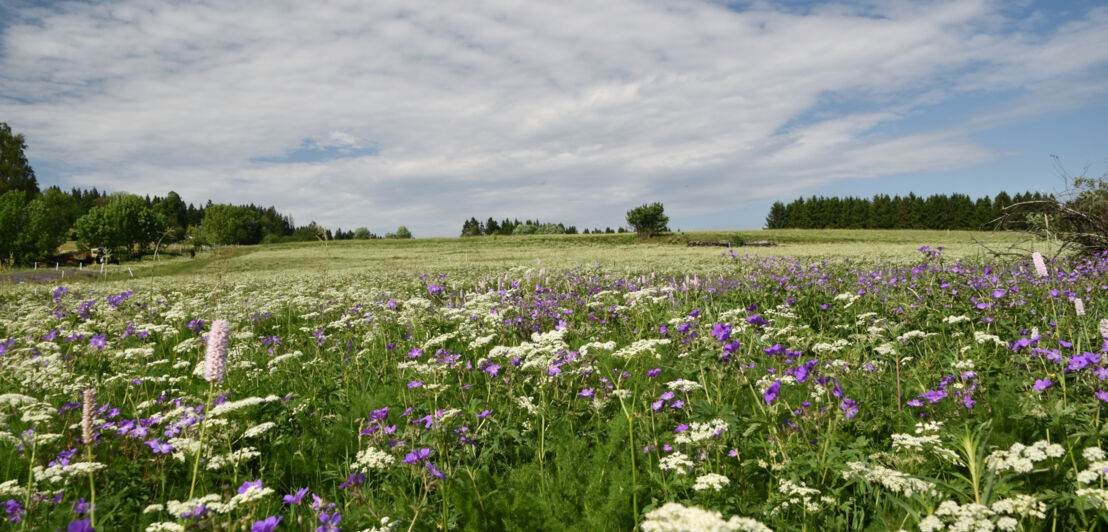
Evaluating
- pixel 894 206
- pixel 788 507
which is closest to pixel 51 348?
pixel 788 507

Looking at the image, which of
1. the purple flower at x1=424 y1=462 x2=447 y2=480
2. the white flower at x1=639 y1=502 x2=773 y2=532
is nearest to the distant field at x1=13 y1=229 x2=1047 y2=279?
the purple flower at x1=424 y1=462 x2=447 y2=480

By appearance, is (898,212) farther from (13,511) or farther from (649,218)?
(13,511)

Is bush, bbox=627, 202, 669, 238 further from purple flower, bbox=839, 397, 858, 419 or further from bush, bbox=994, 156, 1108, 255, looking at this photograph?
purple flower, bbox=839, 397, 858, 419

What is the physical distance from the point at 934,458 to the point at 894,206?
132 meters

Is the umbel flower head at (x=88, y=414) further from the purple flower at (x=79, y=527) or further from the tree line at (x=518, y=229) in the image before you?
the tree line at (x=518, y=229)

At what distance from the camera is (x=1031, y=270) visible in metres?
8.09

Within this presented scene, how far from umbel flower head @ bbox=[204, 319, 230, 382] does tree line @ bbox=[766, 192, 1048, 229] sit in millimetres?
127225

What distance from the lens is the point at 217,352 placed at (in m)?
1.88

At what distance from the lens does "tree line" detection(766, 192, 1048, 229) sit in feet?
343

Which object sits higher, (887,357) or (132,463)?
(887,357)

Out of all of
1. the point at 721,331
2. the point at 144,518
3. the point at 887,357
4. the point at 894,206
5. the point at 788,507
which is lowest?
the point at 144,518

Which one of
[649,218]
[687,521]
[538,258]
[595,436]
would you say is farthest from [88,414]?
[649,218]

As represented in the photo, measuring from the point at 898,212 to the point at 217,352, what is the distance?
133 metres

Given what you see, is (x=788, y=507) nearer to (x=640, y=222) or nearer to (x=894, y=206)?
(x=640, y=222)
